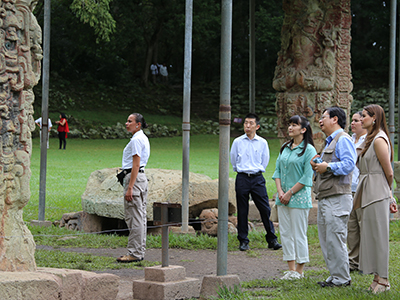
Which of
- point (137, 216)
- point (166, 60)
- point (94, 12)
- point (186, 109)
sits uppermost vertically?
point (166, 60)

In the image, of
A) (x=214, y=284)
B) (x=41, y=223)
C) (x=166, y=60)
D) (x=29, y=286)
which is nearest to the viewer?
(x=29, y=286)

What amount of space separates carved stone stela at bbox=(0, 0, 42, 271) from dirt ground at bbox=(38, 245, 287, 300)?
3.81 feet

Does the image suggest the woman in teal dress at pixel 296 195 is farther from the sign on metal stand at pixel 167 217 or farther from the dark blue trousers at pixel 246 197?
the dark blue trousers at pixel 246 197

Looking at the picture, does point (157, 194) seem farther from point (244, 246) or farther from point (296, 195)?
point (296, 195)

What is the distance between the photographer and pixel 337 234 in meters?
5.26

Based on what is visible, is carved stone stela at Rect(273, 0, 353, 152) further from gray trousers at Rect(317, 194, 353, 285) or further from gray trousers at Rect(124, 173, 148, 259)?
gray trousers at Rect(317, 194, 353, 285)

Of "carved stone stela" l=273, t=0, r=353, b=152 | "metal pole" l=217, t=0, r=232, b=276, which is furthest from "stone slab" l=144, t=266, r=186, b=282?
"carved stone stela" l=273, t=0, r=353, b=152

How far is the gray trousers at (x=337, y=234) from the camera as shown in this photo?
5262mm

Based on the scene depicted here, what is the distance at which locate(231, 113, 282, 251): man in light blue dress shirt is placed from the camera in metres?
7.87

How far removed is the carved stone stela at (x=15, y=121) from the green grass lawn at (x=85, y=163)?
202 inches

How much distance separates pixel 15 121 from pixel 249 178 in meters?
3.81

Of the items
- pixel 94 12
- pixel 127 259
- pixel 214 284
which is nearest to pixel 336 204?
pixel 214 284

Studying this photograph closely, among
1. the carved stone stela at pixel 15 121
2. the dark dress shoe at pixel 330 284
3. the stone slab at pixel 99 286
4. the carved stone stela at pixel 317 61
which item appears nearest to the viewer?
the stone slab at pixel 99 286

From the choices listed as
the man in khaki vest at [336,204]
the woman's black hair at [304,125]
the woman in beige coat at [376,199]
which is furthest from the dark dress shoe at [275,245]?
the woman in beige coat at [376,199]
